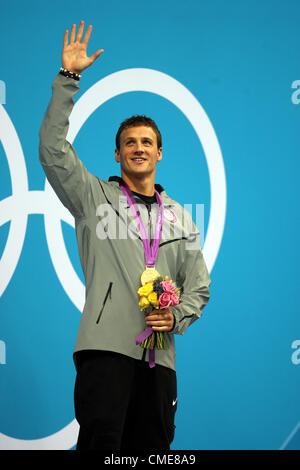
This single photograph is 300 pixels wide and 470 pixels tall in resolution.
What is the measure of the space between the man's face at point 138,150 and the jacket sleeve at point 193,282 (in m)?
0.36

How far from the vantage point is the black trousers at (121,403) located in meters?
1.94

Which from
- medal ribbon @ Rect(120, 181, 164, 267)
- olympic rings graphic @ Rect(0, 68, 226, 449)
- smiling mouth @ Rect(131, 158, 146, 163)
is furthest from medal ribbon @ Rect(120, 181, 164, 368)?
olympic rings graphic @ Rect(0, 68, 226, 449)

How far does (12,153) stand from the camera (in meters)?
3.06

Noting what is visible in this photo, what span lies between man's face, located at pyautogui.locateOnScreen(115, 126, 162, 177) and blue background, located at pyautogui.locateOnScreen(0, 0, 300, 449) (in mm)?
846

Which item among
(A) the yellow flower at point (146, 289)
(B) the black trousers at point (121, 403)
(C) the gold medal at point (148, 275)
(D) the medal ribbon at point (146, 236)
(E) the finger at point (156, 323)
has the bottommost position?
(B) the black trousers at point (121, 403)

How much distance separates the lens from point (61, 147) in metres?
1.95

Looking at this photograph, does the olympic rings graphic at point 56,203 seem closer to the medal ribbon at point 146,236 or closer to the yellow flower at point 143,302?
the medal ribbon at point 146,236

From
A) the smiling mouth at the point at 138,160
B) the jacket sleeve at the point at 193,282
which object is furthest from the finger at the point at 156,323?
the smiling mouth at the point at 138,160

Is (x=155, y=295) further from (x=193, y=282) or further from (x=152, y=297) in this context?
(x=193, y=282)

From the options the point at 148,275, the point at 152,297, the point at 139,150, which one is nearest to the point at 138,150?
the point at 139,150

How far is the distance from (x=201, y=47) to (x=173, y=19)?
23cm

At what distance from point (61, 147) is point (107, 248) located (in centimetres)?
42

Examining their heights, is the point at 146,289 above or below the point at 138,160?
below
